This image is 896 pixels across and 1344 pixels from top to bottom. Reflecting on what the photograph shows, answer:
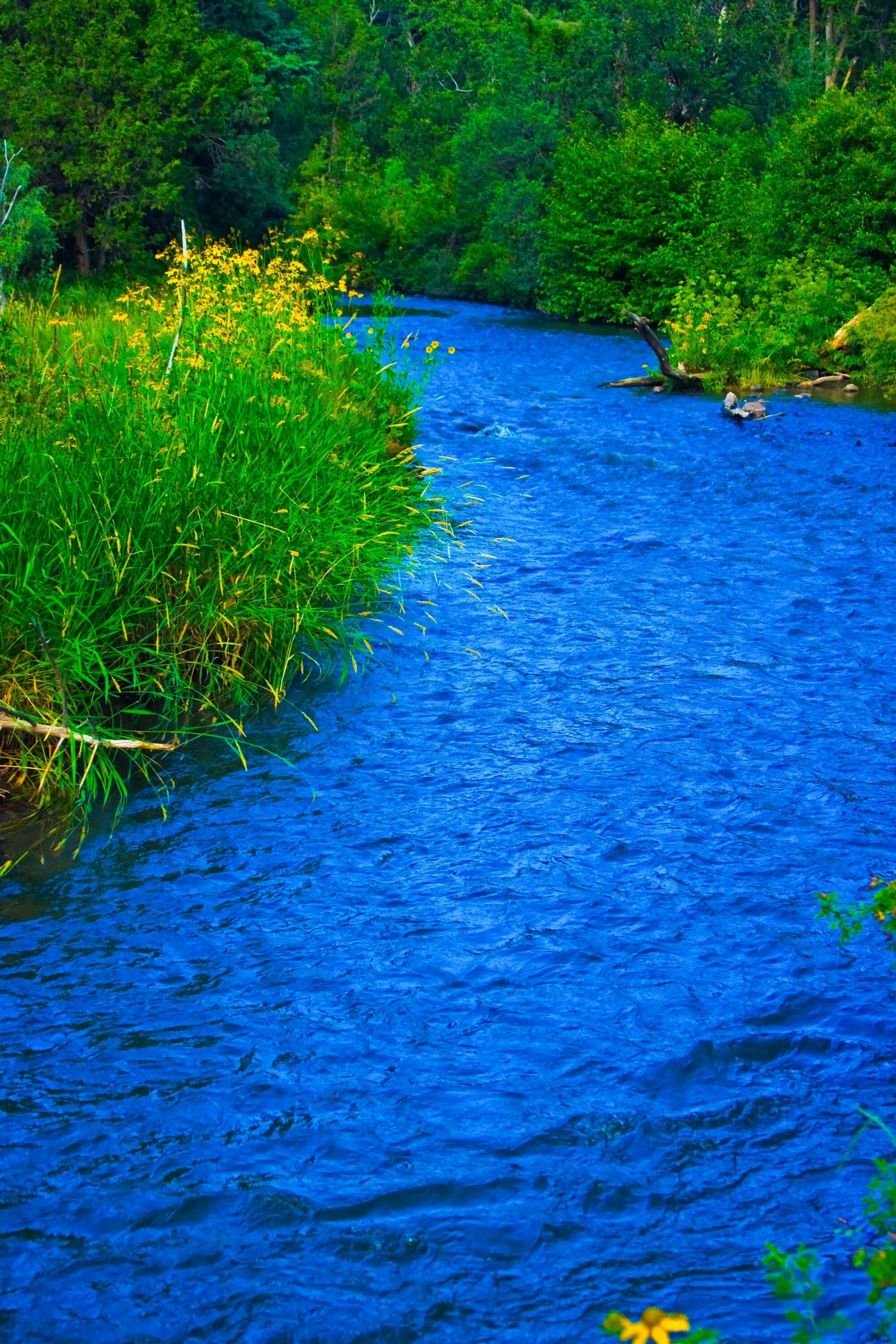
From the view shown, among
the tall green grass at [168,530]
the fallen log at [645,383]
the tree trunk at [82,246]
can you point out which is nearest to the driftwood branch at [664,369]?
the fallen log at [645,383]

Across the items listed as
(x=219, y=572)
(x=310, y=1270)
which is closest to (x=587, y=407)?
(x=219, y=572)

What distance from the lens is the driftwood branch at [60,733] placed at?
5953 millimetres

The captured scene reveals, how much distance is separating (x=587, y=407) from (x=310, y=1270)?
657 inches

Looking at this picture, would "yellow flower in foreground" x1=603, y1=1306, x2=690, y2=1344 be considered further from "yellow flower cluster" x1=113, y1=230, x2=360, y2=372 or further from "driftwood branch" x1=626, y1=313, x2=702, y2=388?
"driftwood branch" x1=626, y1=313, x2=702, y2=388

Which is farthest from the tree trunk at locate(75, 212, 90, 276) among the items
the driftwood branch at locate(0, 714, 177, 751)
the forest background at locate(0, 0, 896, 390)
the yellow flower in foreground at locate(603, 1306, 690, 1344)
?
the yellow flower in foreground at locate(603, 1306, 690, 1344)

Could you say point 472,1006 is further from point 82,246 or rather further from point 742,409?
point 82,246

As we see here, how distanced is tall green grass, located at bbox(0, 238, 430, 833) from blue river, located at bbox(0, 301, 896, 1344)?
449mm

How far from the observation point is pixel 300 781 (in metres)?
6.75

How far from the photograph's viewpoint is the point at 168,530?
23.6ft

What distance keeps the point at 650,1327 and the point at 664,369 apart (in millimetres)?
19217

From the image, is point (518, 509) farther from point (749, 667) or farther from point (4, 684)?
point (4, 684)

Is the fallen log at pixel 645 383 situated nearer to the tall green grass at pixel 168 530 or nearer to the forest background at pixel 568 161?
the forest background at pixel 568 161

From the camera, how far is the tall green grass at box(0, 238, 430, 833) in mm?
6379

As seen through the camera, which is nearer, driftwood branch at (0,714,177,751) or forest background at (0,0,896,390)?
Answer: driftwood branch at (0,714,177,751)
